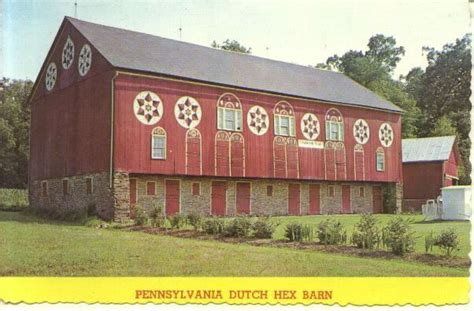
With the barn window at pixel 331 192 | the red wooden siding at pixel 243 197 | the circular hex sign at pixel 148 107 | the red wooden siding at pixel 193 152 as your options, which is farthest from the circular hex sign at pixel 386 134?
the circular hex sign at pixel 148 107

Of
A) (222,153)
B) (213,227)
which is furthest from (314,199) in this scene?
(213,227)

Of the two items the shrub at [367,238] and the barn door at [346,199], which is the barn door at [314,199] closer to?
the barn door at [346,199]

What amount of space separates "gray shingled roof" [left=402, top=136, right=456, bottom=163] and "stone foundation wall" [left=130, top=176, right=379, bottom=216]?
644cm

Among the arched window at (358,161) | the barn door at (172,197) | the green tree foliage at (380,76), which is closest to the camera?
the barn door at (172,197)

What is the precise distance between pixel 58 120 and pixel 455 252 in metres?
18.3

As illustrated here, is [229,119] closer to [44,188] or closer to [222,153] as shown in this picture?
[222,153]

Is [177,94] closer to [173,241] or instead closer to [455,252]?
[173,241]

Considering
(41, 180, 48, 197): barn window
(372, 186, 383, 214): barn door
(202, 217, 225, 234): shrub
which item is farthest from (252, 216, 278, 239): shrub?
(372, 186, 383, 214): barn door

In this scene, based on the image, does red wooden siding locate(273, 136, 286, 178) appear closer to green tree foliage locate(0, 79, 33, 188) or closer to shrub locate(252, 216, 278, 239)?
shrub locate(252, 216, 278, 239)

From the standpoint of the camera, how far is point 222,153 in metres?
26.5

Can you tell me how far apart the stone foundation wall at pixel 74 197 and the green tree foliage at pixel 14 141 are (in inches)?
358

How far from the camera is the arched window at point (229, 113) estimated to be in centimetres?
2642

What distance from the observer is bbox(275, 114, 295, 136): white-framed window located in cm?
2859

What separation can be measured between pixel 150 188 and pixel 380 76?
32595mm
